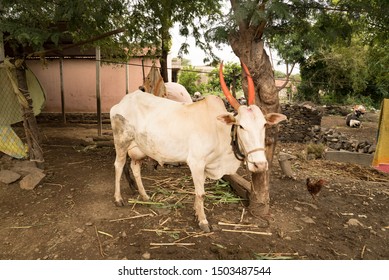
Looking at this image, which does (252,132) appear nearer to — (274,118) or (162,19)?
(274,118)

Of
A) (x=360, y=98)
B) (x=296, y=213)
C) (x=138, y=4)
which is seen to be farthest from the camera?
(x=360, y=98)

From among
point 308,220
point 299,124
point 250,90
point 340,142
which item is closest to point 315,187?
point 308,220

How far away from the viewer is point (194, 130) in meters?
3.43

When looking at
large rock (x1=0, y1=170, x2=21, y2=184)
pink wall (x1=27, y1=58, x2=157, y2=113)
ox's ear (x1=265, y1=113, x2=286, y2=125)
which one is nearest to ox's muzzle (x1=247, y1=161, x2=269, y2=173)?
ox's ear (x1=265, y1=113, x2=286, y2=125)

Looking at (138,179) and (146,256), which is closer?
(146,256)

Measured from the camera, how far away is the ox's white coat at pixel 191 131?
11.0 feet

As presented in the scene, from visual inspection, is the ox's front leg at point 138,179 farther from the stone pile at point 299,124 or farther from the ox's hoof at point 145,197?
the stone pile at point 299,124

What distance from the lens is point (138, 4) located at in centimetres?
582

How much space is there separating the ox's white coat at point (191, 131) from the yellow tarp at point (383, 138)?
2.63m

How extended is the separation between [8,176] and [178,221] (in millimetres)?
2985

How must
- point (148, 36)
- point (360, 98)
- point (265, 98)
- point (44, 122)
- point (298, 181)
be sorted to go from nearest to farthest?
point (265, 98)
point (298, 181)
point (148, 36)
point (44, 122)
point (360, 98)

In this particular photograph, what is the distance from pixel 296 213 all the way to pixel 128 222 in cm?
214
